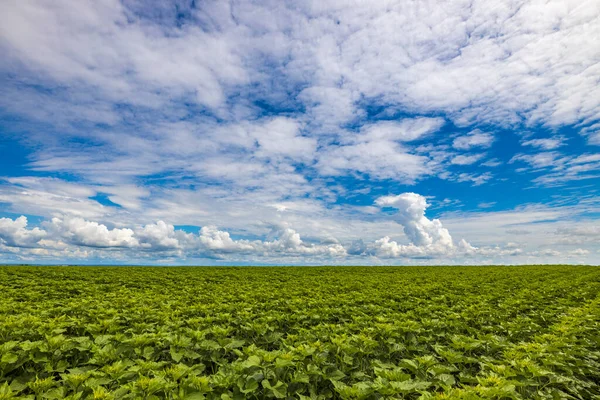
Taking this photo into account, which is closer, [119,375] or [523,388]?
[119,375]

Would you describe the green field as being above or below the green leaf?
below

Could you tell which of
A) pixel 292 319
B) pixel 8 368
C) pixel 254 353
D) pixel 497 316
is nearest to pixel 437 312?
pixel 497 316

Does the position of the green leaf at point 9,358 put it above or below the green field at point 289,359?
above

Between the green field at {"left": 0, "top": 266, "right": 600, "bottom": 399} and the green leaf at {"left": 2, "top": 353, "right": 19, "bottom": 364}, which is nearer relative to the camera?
the green field at {"left": 0, "top": 266, "right": 600, "bottom": 399}

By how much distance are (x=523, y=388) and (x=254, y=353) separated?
164 inches

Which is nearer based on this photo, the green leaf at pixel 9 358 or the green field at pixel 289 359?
the green field at pixel 289 359

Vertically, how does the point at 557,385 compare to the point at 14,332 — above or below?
below

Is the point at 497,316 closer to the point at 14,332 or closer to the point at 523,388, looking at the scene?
the point at 523,388

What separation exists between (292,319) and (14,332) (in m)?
6.30

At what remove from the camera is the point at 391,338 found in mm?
7504

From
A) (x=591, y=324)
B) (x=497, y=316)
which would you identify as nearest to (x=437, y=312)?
(x=497, y=316)

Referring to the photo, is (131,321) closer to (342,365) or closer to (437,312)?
(342,365)

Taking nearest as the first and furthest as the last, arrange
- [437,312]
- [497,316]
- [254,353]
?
[254,353] < [437,312] < [497,316]

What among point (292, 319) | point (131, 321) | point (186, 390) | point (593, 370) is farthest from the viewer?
point (292, 319)
